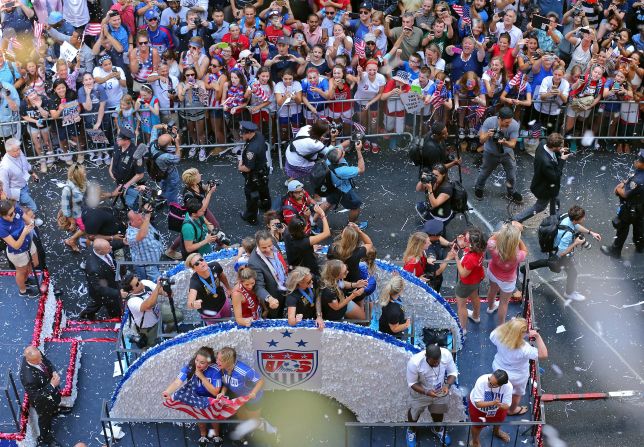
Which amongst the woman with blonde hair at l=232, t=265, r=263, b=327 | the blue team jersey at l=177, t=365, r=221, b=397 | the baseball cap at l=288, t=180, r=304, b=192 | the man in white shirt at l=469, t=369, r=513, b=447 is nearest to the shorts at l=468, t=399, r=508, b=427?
the man in white shirt at l=469, t=369, r=513, b=447

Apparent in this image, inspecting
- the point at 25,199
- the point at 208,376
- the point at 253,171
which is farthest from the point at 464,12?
the point at 208,376

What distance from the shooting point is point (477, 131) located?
15.0 m

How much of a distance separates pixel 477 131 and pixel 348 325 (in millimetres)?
6716

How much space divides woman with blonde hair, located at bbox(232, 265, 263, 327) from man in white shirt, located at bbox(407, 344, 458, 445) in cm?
171

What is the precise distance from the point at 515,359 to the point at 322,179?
4.02m

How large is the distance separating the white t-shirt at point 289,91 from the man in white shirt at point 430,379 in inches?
251

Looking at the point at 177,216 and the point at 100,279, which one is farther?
the point at 177,216

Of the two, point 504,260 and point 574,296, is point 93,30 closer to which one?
point 504,260

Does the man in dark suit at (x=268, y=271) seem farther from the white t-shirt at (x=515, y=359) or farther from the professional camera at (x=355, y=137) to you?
the professional camera at (x=355, y=137)

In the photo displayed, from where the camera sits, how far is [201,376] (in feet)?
29.4

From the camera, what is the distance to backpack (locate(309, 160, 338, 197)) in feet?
39.6

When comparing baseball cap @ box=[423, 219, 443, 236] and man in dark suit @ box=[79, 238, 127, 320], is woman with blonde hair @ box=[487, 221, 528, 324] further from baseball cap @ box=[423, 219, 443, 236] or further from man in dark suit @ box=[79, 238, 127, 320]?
man in dark suit @ box=[79, 238, 127, 320]

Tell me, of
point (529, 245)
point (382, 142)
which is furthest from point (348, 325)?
point (382, 142)

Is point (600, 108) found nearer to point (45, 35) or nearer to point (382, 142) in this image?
point (382, 142)
